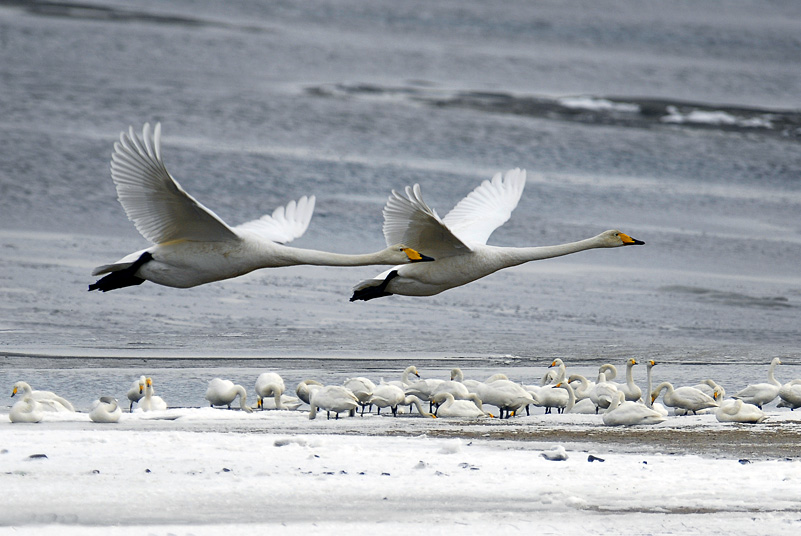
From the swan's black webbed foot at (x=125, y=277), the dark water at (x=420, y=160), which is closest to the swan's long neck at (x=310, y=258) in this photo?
the swan's black webbed foot at (x=125, y=277)

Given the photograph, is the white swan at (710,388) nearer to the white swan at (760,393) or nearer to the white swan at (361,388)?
the white swan at (760,393)

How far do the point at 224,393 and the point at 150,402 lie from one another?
2.27 ft

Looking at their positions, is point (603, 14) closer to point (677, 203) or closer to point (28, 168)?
point (677, 203)

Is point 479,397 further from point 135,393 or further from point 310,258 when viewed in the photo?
point 135,393

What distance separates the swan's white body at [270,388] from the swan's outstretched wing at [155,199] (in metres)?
1.90

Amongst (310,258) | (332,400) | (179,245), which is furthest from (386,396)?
(179,245)

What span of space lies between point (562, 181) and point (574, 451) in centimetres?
1407

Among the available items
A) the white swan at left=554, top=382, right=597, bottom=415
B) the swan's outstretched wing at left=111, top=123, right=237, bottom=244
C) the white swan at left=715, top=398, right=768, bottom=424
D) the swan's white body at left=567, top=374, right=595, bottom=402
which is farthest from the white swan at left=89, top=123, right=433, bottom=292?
the white swan at left=715, top=398, right=768, bottom=424

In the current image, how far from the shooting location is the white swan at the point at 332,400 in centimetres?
1055

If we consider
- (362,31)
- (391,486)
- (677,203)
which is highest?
(362,31)

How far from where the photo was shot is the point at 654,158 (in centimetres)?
2444

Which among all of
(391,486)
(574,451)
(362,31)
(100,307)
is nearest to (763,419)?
(574,451)

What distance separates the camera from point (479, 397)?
444 inches

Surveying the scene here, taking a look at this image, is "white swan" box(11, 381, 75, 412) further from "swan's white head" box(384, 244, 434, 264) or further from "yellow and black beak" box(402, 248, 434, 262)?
"yellow and black beak" box(402, 248, 434, 262)
